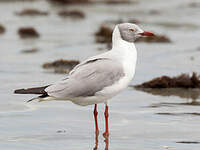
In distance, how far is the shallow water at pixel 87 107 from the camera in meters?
9.12

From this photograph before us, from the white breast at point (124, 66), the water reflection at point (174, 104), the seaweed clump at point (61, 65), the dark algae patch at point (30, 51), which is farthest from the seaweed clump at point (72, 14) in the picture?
the white breast at point (124, 66)

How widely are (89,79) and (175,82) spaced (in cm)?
441

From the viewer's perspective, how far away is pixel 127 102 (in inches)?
468

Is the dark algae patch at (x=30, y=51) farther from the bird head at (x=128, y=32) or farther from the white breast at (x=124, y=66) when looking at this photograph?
the white breast at (x=124, y=66)

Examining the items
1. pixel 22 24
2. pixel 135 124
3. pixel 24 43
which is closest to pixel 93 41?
pixel 24 43

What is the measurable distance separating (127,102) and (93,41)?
32.0 ft

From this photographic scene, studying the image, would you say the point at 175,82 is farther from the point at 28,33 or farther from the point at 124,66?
the point at 28,33

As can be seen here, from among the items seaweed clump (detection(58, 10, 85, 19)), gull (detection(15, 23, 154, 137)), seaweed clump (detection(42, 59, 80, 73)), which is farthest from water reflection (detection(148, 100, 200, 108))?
seaweed clump (detection(58, 10, 85, 19))

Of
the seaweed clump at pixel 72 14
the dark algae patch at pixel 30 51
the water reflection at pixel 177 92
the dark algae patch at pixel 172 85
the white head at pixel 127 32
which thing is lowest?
the water reflection at pixel 177 92

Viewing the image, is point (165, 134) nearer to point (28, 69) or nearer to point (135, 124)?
point (135, 124)

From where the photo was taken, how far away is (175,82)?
13.5 m

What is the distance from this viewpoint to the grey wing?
9.36m

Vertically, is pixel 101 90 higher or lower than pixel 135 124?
higher

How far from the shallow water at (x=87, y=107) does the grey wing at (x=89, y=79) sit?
2.15 feet
